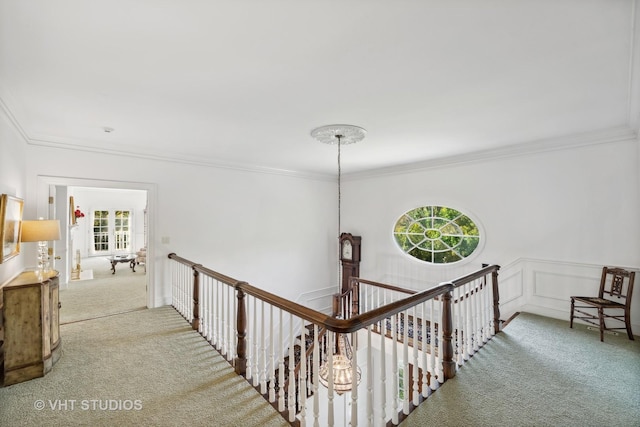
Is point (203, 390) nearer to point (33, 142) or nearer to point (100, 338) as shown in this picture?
point (100, 338)

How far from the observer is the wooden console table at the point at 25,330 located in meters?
2.20

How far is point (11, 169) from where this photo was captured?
2717mm

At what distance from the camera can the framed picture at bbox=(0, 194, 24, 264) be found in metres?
2.28

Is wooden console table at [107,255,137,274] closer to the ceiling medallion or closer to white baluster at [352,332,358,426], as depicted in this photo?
the ceiling medallion

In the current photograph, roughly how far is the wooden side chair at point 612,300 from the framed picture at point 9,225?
564 cm

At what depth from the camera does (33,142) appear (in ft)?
11.0

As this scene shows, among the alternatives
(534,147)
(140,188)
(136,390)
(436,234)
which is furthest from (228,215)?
(534,147)

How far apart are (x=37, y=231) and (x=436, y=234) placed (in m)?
5.48

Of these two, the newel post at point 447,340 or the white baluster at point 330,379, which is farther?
the newel post at point 447,340

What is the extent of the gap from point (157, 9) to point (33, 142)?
330 cm

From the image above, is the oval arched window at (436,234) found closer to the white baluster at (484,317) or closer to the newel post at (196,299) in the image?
the white baluster at (484,317)

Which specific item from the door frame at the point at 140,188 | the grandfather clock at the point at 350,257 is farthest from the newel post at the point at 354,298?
the door frame at the point at 140,188

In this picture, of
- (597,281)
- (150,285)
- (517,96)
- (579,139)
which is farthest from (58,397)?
(579,139)

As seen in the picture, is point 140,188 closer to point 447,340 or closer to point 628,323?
point 447,340
